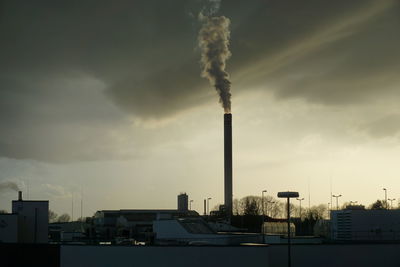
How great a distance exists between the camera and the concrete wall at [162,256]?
4316 cm

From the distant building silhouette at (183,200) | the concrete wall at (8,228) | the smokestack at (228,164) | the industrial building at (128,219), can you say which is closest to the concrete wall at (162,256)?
the concrete wall at (8,228)

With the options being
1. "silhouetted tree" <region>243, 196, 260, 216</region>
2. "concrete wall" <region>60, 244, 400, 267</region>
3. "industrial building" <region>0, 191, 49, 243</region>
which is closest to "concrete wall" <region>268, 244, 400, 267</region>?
"concrete wall" <region>60, 244, 400, 267</region>

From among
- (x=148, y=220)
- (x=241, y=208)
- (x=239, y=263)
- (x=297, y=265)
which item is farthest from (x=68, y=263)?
(x=241, y=208)

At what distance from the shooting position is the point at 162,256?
44.0 m

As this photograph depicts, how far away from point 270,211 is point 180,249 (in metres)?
142

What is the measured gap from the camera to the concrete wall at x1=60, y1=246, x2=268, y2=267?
4316 cm

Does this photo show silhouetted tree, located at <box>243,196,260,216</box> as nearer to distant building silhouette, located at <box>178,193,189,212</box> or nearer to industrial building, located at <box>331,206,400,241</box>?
distant building silhouette, located at <box>178,193,189,212</box>

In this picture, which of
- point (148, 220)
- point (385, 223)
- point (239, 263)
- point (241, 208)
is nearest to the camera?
point (239, 263)

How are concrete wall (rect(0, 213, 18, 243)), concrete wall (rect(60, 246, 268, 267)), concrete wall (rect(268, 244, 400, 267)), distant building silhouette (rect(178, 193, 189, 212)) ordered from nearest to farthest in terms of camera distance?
concrete wall (rect(60, 246, 268, 267)) → concrete wall (rect(268, 244, 400, 267)) → concrete wall (rect(0, 213, 18, 243)) → distant building silhouette (rect(178, 193, 189, 212))

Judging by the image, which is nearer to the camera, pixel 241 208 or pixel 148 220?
pixel 148 220

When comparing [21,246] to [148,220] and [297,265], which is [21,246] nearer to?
[297,265]

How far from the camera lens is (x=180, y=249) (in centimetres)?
4366

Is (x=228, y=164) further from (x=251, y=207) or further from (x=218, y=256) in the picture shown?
(x=218, y=256)

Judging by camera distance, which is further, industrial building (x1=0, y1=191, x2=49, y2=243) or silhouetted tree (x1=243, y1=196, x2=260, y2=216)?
silhouetted tree (x1=243, y1=196, x2=260, y2=216)
